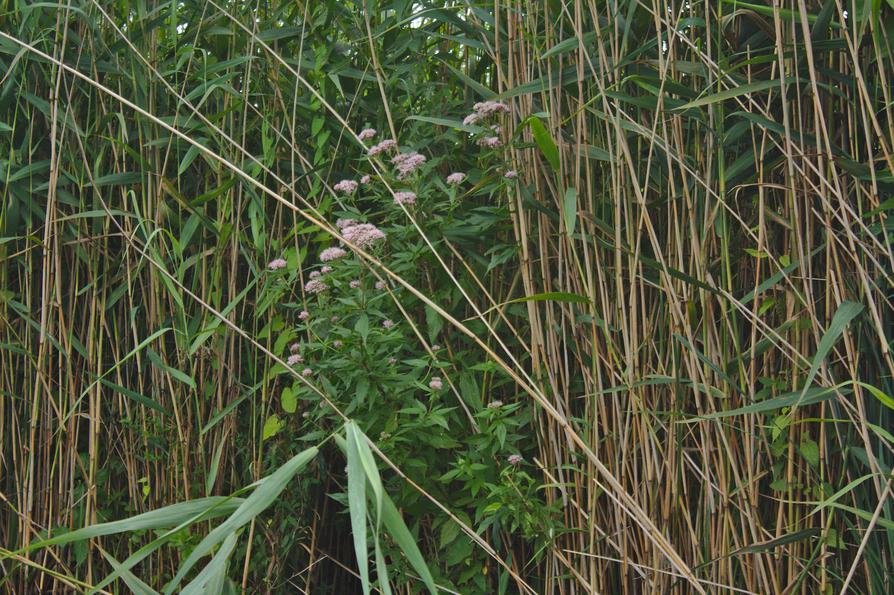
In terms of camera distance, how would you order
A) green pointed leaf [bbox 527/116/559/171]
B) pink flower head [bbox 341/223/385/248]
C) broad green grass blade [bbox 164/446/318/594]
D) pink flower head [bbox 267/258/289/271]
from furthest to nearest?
1. pink flower head [bbox 267/258/289/271]
2. pink flower head [bbox 341/223/385/248]
3. green pointed leaf [bbox 527/116/559/171]
4. broad green grass blade [bbox 164/446/318/594]

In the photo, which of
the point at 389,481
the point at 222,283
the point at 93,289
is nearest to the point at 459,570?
the point at 389,481

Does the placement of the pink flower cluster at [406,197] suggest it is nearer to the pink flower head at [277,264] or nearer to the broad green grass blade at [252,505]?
the pink flower head at [277,264]

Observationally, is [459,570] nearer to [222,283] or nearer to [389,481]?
[389,481]

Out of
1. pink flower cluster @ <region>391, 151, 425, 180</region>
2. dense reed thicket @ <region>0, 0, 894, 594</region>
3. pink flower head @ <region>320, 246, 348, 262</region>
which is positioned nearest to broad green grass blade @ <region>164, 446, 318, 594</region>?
dense reed thicket @ <region>0, 0, 894, 594</region>

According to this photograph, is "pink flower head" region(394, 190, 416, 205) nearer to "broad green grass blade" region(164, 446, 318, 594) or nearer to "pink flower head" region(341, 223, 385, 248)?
"pink flower head" region(341, 223, 385, 248)

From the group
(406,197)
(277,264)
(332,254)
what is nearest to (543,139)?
(406,197)

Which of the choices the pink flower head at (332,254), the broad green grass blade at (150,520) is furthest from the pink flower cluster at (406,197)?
the broad green grass blade at (150,520)

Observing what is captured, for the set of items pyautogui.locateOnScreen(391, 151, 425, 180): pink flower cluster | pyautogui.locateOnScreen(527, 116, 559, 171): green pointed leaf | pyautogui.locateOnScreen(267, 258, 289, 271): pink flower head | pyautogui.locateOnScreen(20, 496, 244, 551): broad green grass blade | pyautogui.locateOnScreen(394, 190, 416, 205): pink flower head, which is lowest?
pyautogui.locateOnScreen(20, 496, 244, 551): broad green grass blade

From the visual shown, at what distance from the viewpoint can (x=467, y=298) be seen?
1339mm

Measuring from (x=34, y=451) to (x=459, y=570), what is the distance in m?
0.91

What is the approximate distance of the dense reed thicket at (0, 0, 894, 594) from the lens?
53.4 inches

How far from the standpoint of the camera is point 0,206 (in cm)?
195

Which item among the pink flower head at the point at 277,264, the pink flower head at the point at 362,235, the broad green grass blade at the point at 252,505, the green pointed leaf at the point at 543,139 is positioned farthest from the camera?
the pink flower head at the point at 277,264

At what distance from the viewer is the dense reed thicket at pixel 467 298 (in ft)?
4.45
